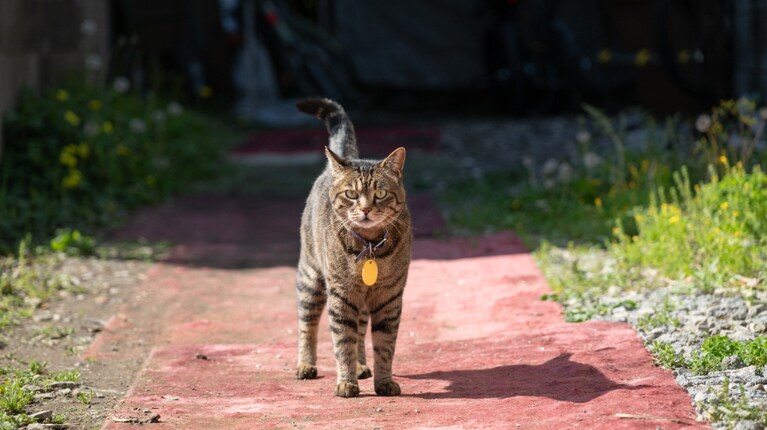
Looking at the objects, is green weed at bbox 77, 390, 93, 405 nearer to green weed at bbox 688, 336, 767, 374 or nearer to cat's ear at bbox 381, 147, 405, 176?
cat's ear at bbox 381, 147, 405, 176

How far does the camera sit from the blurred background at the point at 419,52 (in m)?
12.5

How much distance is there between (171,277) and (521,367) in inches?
132

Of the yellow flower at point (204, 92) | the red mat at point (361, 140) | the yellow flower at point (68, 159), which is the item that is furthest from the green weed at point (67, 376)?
the yellow flower at point (204, 92)

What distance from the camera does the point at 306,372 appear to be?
5.53 metres

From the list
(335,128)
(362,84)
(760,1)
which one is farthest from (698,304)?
(362,84)

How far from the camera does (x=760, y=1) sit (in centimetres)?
1117

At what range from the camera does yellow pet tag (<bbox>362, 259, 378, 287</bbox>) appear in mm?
5059

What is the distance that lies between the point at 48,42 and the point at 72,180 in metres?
2.54

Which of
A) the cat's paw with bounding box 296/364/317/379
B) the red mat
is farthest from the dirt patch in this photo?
the red mat

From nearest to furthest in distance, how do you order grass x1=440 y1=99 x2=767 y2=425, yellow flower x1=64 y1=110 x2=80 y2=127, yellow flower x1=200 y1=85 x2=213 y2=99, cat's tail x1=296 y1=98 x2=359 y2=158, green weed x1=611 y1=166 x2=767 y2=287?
cat's tail x1=296 y1=98 x2=359 y2=158 < grass x1=440 y1=99 x2=767 y2=425 < green weed x1=611 y1=166 x2=767 y2=287 < yellow flower x1=64 y1=110 x2=80 y2=127 < yellow flower x1=200 y1=85 x2=213 y2=99

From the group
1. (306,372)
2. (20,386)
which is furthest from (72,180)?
(306,372)

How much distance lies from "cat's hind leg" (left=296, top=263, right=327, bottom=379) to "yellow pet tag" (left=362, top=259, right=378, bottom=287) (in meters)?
0.52

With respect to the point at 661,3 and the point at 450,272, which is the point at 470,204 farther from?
the point at 661,3

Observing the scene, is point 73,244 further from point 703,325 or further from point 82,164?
point 703,325
